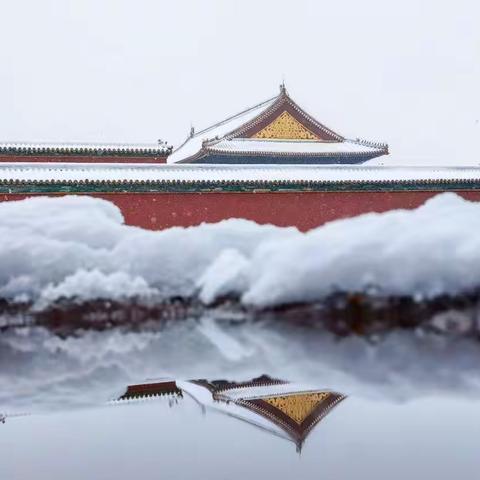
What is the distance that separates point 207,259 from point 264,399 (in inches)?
311

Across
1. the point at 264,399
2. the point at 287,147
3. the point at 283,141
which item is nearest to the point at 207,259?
the point at 287,147

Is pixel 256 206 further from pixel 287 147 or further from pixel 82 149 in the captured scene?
pixel 82 149

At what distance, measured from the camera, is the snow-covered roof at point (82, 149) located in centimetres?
1798

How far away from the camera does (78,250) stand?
1537 centimetres

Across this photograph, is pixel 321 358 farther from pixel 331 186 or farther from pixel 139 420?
pixel 331 186

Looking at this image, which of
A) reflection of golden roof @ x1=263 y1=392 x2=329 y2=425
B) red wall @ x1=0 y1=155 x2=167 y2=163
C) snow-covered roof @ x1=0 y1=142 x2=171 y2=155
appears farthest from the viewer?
red wall @ x1=0 y1=155 x2=167 y2=163

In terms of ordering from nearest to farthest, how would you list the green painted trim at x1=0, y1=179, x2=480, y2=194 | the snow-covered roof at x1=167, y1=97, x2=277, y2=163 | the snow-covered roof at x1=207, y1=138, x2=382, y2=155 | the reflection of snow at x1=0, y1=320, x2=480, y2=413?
the reflection of snow at x1=0, y1=320, x2=480, y2=413
the green painted trim at x1=0, y1=179, x2=480, y2=194
the snow-covered roof at x1=207, y1=138, x2=382, y2=155
the snow-covered roof at x1=167, y1=97, x2=277, y2=163

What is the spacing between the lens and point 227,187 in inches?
640

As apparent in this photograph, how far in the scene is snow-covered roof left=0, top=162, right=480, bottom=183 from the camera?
51.3 ft

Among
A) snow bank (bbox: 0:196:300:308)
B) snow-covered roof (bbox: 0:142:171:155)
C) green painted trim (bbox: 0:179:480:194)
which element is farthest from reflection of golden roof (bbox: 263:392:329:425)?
snow-covered roof (bbox: 0:142:171:155)

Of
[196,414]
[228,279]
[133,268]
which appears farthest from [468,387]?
[133,268]

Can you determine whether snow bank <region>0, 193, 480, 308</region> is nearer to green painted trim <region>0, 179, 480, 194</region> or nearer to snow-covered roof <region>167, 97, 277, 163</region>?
green painted trim <region>0, 179, 480, 194</region>

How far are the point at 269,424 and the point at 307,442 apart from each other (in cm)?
90

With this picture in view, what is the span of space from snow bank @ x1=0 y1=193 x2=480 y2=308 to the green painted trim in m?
0.30
